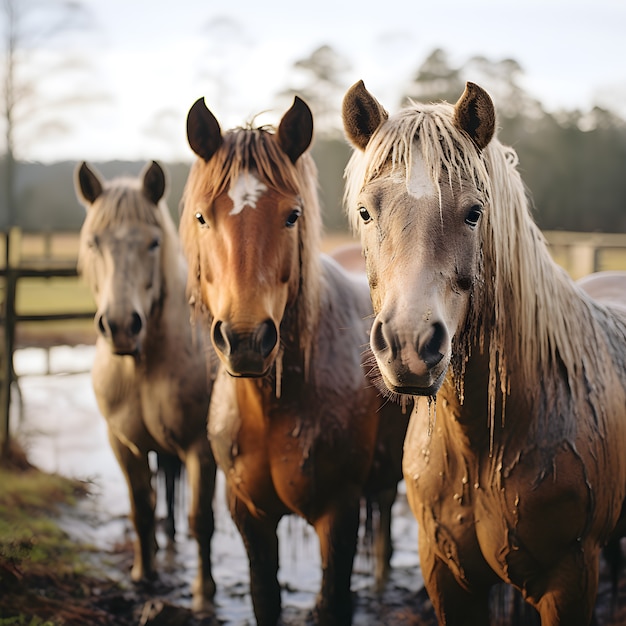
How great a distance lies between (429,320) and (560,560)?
3.16 ft

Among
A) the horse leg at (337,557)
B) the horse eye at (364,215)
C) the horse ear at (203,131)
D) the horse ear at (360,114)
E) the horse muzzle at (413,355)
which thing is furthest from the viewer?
the horse leg at (337,557)

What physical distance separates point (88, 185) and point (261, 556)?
227 cm

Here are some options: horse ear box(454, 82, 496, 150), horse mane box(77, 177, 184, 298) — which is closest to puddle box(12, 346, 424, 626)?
horse mane box(77, 177, 184, 298)

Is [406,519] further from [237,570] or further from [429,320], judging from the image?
[429,320]

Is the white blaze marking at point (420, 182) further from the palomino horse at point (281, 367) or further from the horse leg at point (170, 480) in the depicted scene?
the horse leg at point (170, 480)

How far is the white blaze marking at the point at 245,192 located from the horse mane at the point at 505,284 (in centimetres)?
47

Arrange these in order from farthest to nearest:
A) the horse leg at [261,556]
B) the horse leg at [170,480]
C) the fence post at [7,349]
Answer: the fence post at [7,349] → the horse leg at [170,480] → the horse leg at [261,556]

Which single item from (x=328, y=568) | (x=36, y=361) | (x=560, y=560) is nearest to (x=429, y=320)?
(x=560, y=560)

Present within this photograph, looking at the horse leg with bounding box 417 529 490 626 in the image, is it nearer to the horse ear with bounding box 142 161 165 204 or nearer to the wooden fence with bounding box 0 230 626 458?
the horse ear with bounding box 142 161 165 204

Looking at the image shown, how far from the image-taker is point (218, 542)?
455 centimetres

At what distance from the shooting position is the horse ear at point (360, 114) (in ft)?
6.07

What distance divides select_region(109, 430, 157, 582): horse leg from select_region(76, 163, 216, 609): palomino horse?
0.07m

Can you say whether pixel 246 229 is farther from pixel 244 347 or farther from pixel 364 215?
pixel 364 215

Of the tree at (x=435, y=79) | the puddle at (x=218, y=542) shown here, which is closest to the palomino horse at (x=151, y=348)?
the puddle at (x=218, y=542)
